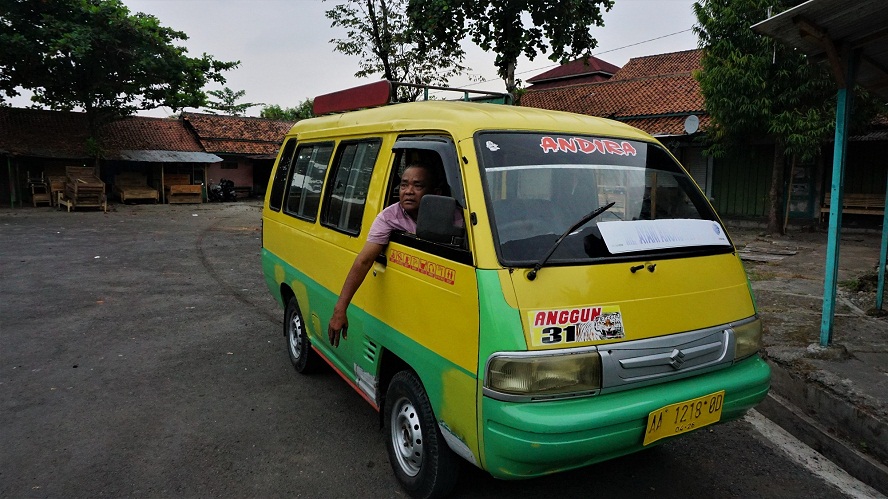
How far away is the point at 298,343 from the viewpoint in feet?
15.8

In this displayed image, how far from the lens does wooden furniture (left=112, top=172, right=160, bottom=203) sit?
1043 inches

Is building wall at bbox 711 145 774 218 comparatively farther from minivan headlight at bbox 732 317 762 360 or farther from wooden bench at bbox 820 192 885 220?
minivan headlight at bbox 732 317 762 360

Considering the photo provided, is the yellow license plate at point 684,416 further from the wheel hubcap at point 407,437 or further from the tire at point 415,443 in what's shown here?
the wheel hubcap at point 407,437

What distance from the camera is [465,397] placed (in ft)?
7.95

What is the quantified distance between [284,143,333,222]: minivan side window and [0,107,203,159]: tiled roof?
25.4 meters

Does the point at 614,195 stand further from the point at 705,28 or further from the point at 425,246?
the point at 705,28

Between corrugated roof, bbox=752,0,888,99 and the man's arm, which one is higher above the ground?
corrugated roof, bbox=752,0,888,99

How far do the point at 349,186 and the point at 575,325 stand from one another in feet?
6.37

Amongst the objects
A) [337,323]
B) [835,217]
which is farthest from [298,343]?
[835,217]

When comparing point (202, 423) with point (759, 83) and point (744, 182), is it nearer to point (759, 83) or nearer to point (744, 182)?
point (759, 83)

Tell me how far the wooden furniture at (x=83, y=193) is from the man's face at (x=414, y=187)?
23104 millimetres

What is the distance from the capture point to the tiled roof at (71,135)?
2519 centimetres

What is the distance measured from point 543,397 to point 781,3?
43.3 ft

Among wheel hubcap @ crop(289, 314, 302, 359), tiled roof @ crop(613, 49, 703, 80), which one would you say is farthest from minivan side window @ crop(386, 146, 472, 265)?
tiled roof @ crop(613, 49, 703, 80)
